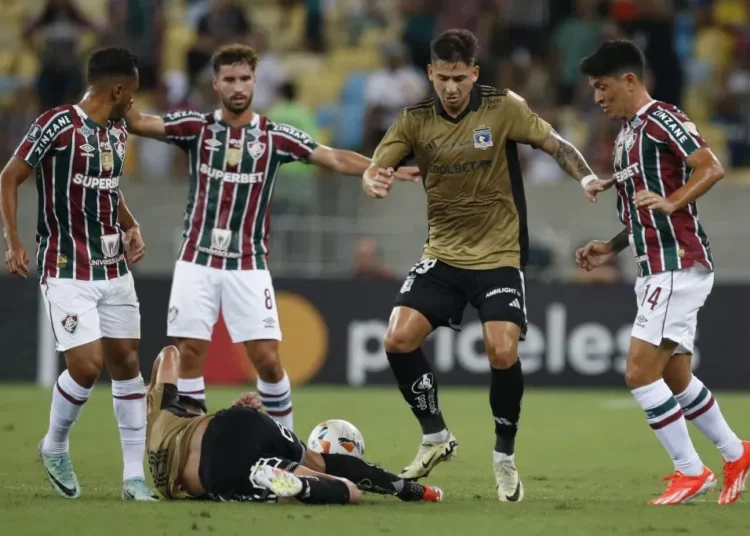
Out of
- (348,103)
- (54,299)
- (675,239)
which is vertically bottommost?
(54,299)

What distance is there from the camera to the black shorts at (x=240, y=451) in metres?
7.40

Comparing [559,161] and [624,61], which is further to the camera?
[559,161]

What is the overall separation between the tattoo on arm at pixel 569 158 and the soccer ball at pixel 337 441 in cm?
199

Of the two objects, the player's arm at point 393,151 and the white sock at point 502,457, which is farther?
the player's arm at point 393,151

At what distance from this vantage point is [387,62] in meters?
18.5

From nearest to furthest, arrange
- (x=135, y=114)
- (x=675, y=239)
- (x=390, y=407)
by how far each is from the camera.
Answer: (x=675, y=239) < (x=135, y=114) < (x=390, y=407)

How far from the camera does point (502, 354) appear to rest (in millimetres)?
7965

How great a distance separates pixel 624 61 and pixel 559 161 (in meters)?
0.84

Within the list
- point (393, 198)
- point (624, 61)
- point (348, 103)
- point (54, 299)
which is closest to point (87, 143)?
point (54, 299)

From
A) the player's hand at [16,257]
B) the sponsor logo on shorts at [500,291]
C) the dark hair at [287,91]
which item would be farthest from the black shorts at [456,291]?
the dark hair at [287,91]

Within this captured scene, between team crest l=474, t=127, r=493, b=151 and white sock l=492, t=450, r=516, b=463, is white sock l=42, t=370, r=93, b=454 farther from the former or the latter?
team crest l=474, t=127, r=493, b=151

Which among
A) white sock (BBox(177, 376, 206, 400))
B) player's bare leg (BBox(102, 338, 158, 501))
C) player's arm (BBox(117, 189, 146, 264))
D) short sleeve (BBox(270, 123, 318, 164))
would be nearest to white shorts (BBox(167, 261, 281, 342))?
white sock (BBox(177, 376, 206, 400))

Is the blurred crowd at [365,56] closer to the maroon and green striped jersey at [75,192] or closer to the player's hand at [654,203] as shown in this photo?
the maroon and green striped jersey at [75,192]

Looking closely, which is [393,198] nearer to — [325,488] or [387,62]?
[387,62]
